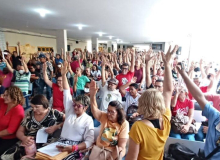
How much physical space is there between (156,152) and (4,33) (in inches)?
410

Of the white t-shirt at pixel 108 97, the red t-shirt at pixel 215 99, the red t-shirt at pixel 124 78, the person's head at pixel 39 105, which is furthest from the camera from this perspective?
the red t-shirt at pixel 124 78

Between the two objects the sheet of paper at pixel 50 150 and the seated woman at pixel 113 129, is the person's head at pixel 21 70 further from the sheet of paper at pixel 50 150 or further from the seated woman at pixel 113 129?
the seated woman at pixel 113 129

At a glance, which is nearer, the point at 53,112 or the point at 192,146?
the point at 192,146

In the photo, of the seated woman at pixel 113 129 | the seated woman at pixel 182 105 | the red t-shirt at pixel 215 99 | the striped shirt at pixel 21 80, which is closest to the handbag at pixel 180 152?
the seated woman at pixel 113 129

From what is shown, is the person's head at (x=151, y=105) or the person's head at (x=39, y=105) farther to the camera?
the person's head at (x=39, y=105)

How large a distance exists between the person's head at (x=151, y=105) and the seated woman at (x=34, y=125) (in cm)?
128

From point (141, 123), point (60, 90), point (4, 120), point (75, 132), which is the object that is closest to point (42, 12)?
point (60, 90)

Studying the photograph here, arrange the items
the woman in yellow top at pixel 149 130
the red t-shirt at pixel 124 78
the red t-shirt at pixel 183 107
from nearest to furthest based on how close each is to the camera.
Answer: the woman in yellow top at pixel 149 130, the red t-shirt at pixel 183 107, the red t-shirt at pixel 124 78

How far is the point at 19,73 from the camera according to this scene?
3.55 metres

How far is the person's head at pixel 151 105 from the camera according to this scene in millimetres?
1025

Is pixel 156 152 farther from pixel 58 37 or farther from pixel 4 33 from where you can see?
pixel 4 33

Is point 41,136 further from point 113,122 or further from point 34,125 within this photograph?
point 113,122

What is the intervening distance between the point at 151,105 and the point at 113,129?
741 mm

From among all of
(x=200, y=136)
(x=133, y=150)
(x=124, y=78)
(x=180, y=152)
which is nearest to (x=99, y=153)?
(x=133, y=150)
